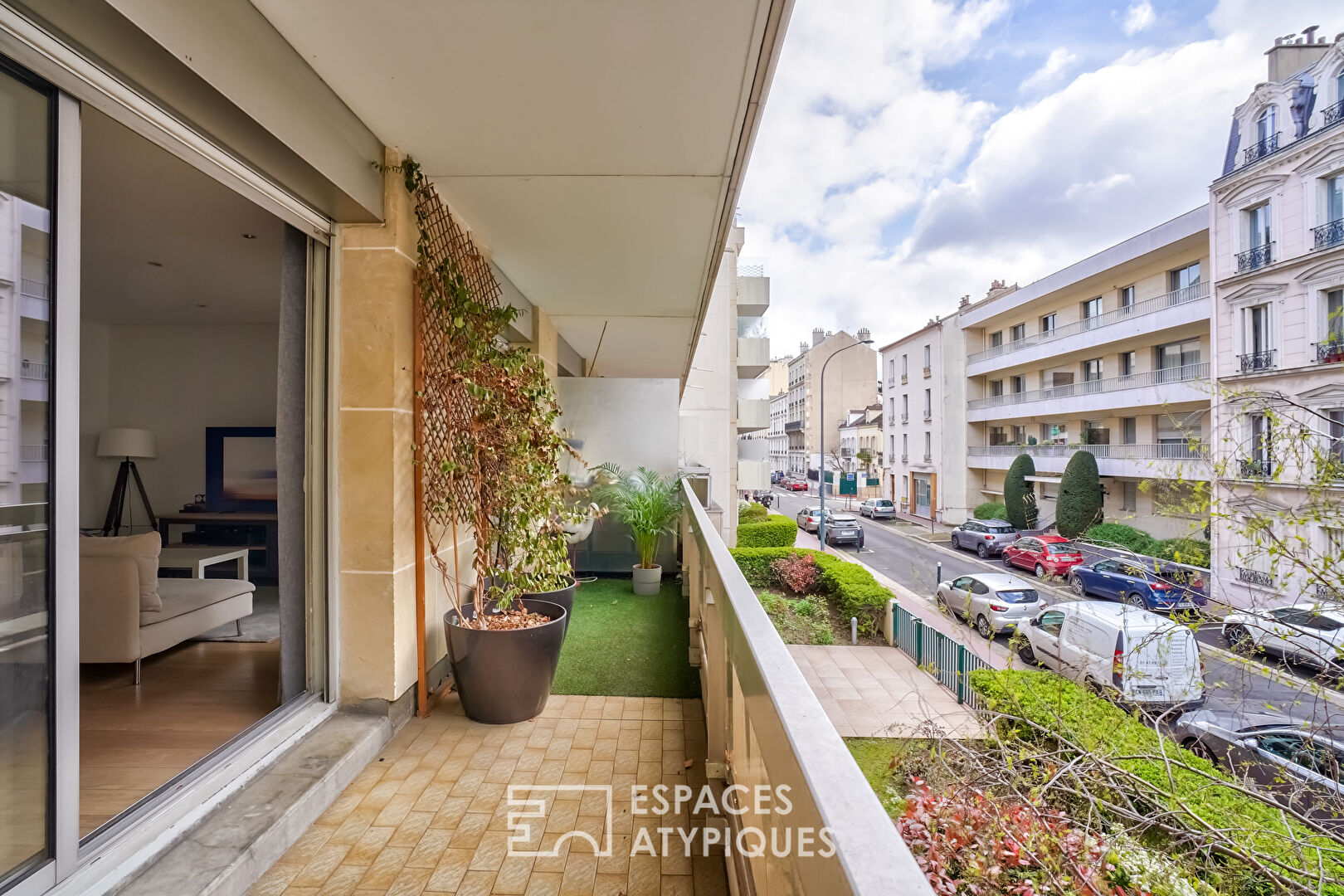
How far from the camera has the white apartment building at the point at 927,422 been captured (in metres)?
22.5

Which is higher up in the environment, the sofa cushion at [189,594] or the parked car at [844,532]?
the sofa cushion at [189,594]

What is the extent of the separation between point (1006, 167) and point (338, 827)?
34219 millimetres

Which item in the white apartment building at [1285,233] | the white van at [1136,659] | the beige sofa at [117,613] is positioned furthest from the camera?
the white apartment building at [1285,233]

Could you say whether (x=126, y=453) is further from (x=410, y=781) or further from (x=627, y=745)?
(x=627, y=745)

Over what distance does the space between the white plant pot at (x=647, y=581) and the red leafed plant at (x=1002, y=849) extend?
96.0 inches

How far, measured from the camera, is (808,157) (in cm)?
2239

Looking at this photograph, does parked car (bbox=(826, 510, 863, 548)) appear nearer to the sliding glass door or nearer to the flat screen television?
the flat screen television

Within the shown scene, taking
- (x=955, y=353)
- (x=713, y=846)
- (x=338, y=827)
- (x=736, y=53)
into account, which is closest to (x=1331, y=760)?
(x=713, y=846)

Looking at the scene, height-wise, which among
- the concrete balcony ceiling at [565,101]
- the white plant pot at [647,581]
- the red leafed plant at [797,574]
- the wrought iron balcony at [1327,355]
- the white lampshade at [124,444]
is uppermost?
the concrete balcony ceiling at [565,101]

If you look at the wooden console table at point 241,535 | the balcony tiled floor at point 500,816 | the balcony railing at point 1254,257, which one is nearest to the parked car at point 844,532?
the balcony railing at point 1254,257

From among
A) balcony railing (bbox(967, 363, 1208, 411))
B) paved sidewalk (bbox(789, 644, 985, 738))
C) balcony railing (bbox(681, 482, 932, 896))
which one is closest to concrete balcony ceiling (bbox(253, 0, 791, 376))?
balcony railing (bbox(681, 482, 932, 896))

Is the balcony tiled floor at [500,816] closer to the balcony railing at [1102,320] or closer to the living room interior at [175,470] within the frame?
the living room interior at [175,470]

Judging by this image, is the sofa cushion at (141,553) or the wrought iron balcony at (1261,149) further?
the wrought iron balcony at (1261,149)

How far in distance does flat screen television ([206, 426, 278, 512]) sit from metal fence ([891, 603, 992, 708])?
21.6ft
